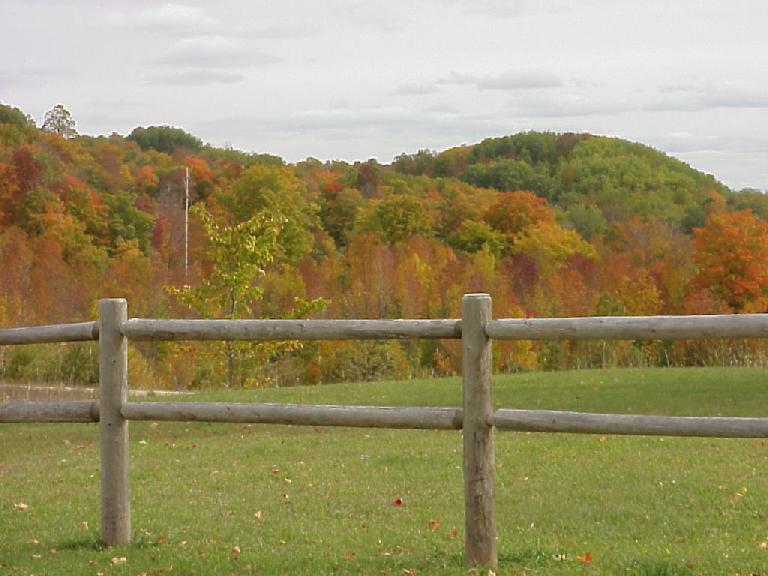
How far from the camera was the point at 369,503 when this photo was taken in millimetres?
9461

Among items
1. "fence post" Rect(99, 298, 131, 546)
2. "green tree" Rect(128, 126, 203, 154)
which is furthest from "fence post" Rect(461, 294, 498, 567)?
"green tree" Rect(128, 126, 203, 154)

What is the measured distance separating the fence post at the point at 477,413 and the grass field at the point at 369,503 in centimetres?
39

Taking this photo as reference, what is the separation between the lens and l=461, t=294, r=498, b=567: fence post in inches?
255

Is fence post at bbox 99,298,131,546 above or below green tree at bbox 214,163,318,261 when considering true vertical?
below

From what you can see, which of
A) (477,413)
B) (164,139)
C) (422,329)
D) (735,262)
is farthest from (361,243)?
(477,413)

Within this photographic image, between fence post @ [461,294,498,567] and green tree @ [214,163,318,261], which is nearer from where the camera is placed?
fence post @ [461,294,498,567]

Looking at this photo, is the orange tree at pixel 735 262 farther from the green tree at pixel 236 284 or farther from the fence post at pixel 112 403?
the fence post at pixel 112 403

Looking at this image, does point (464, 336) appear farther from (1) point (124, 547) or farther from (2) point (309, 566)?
(1) point (124, 547)

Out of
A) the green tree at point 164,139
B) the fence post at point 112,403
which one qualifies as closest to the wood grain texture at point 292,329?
the fence post at point 112,403

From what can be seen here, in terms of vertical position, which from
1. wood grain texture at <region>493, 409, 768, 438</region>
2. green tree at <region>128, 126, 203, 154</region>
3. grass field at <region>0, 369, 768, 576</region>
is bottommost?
grass field at <region>0, 369, 768, 576</region>

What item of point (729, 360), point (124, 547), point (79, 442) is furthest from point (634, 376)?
point (124, 547)

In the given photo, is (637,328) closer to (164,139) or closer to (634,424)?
(634,424)

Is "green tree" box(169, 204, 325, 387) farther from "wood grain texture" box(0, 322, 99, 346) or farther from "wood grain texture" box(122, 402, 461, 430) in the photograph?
"wood grain texture" box(122, 402, 461, 430)

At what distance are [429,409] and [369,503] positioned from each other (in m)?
3.12
